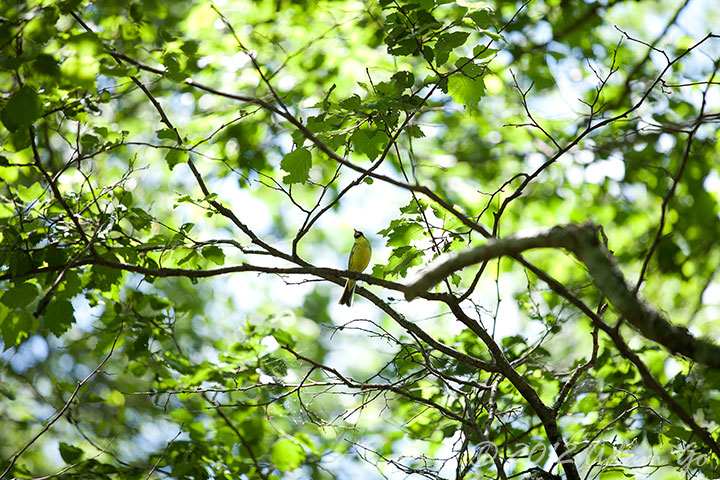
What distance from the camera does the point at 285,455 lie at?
3646mm

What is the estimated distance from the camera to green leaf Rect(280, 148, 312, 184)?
9.18 feet

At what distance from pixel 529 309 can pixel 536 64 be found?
13.1 ft

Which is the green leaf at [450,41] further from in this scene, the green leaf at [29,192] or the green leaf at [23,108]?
the green leaf at [29,192]

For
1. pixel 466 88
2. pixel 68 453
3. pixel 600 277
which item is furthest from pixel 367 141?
pixel 68 453

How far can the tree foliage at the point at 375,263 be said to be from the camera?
2387 millimetres

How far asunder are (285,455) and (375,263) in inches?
52.9

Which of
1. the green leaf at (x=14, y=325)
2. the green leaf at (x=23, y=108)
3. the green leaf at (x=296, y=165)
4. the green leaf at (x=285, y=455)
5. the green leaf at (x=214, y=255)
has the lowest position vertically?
the green leaf at (x=285, y=455)

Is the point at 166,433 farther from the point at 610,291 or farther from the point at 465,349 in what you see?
the point at 610,291

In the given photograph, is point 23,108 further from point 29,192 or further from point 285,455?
point 285,455

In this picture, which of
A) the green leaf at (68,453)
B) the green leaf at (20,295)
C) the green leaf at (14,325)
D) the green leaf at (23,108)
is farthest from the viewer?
the green leaf at (68,453)

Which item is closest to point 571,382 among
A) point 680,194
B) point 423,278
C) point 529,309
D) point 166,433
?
point 529,309

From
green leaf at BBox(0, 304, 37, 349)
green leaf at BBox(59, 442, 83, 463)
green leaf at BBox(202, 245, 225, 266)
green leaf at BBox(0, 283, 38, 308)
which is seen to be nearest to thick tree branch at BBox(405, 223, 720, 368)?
green leaf at BBox(202, 245, 225, 266)

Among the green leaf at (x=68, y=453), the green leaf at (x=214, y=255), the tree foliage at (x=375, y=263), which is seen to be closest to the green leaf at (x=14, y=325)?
the tree foliage at (x=375, y=263)

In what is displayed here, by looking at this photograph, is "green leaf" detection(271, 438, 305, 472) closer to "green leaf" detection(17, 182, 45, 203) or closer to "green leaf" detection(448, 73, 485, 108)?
"green leaf" detection(17, 182, 45, 203)
